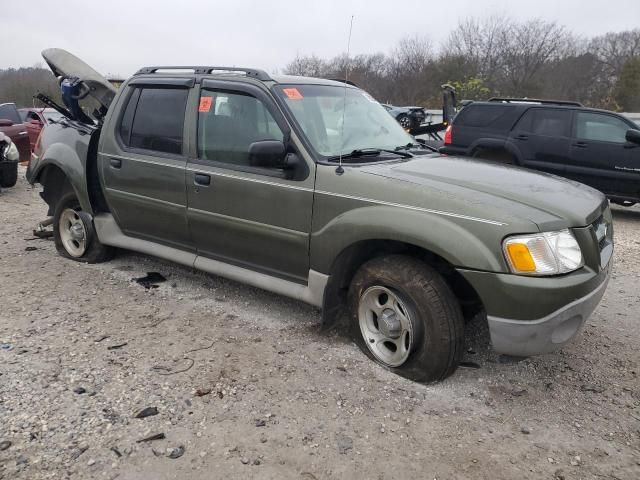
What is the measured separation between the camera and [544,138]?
8.77 metres

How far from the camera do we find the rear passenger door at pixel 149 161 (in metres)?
4.25

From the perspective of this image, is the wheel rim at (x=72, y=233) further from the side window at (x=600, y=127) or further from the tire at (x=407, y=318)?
the side window at (x=600, y=127)

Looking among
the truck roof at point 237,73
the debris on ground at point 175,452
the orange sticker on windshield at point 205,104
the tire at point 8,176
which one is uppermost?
the truck roof at point 237,73

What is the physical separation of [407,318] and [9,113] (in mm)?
12367

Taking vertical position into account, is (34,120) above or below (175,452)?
above

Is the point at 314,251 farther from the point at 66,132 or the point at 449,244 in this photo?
the point at 66,132

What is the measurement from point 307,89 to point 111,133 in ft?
6.26

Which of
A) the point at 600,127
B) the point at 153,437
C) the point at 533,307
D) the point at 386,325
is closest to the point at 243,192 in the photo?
the point at 386,325

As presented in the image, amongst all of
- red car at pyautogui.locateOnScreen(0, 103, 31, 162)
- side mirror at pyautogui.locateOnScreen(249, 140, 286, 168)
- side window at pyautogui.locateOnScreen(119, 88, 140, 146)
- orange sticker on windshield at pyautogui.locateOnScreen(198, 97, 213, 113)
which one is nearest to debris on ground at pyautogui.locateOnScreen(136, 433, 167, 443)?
side mirror at pyautogui.locateOnScreen(249, 140, 286, 168)

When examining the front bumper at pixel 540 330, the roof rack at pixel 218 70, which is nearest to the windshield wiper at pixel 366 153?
the roof rack at pixel 218 70

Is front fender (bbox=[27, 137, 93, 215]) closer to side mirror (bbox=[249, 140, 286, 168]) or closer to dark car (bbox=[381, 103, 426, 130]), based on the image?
side mirror (bbox=[249, 140, 286, 168])

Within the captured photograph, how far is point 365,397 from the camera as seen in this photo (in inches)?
123

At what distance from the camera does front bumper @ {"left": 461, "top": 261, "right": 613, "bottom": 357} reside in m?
2.79

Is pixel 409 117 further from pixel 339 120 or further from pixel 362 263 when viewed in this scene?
pixel 362 263
